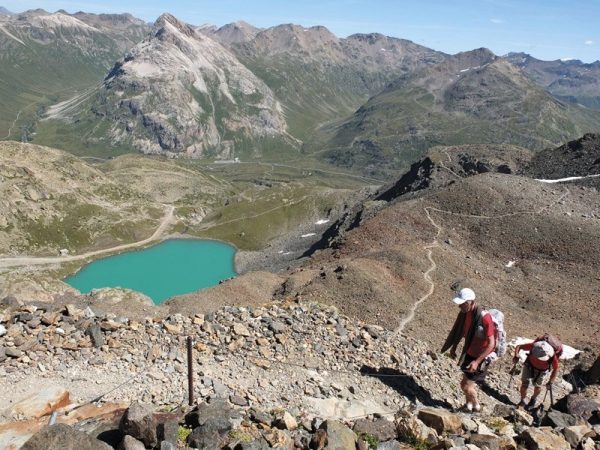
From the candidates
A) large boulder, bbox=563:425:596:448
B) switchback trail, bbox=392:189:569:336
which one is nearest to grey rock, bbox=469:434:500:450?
large boulder, bbox=563:425:596:448

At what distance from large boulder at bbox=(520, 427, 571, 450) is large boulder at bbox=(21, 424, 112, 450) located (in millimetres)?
12288

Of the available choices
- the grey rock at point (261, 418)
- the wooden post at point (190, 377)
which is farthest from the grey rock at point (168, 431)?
the wooden post at point (190, 377)

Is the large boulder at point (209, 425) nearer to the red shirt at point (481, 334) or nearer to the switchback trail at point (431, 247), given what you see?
the red shirt at point (481, 334)

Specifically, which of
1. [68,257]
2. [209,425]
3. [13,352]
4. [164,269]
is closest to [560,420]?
[209,425]

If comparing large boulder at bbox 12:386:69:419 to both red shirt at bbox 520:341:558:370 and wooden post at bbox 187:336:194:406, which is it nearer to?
wooden post at bbox 187:336:194:406

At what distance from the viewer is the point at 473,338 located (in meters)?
19.6

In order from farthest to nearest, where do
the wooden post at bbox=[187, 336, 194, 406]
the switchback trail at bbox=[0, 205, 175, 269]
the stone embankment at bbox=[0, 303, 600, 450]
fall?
the switchback trail at bbox=[0, 205, 175, 269] < the wooden post at bbox=[187, 336, 194, 406] < the stone embankment at bbox=[0, 303, 600, 450]

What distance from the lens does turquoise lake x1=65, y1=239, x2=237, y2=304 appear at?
127625 mm

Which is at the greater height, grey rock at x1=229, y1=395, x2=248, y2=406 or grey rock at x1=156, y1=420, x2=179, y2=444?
grey rock at x1=156, y1=420, x2=179, y2=444

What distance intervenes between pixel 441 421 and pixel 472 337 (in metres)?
4.25

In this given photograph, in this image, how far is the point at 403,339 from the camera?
2873 centimetres

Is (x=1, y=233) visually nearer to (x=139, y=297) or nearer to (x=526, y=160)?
(x=139, y=297)

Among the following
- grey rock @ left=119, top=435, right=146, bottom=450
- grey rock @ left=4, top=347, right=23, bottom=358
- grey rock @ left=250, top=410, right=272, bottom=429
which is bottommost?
grey rock @ left=4, top=347, right=23, bottom=358

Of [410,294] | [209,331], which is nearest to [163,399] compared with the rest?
[209,331]
